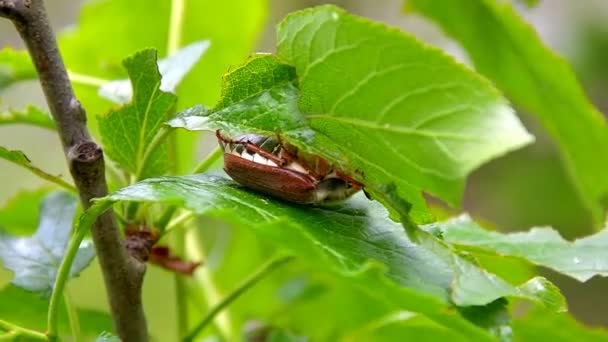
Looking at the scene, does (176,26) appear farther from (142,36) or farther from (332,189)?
(332,189)

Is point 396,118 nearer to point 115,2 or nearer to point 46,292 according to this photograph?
point 46,292

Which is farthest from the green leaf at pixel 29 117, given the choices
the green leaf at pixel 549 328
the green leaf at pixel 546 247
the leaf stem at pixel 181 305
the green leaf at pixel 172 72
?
the green leaf at pixel 549 328

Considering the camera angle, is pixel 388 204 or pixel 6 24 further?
pixel 6 24

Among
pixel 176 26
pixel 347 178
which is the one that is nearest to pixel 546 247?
pixel 347 178

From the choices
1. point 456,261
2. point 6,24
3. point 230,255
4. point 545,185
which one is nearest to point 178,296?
point 230,255

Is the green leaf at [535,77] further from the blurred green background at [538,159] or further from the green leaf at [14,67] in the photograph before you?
the blurred green background at [538,159]

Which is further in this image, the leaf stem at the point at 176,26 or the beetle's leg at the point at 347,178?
the leaf stem at the point at 176,26
